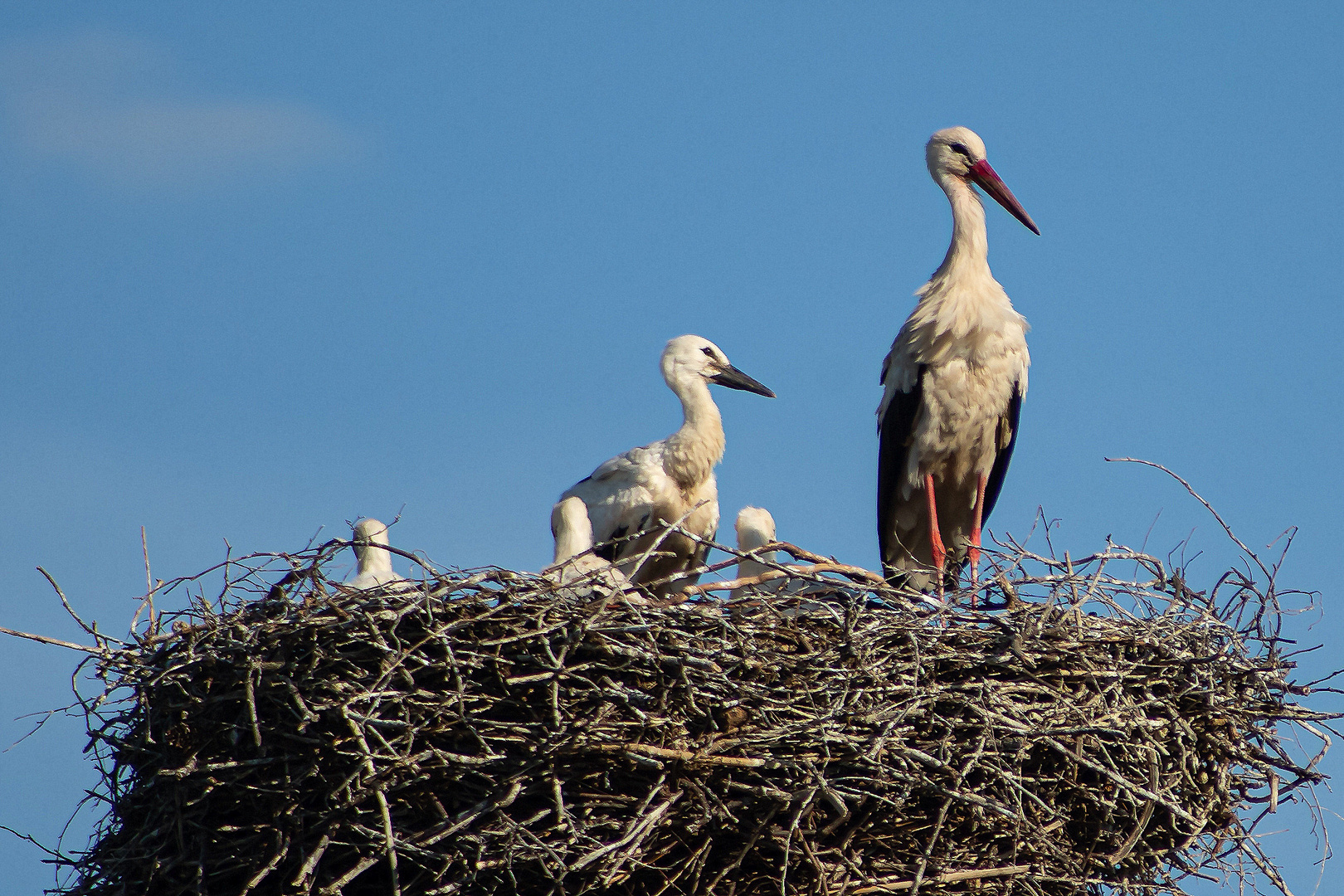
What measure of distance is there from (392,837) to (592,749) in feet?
1.66

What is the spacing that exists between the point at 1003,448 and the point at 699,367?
150cm

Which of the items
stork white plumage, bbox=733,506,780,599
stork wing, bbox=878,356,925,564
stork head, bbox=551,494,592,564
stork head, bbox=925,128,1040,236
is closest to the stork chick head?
stork head, bbox=925,128,1040,236

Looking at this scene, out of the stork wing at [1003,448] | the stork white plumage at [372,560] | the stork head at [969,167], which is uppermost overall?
the stork head at [969,167]

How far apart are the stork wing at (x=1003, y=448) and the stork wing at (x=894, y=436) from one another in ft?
1.15

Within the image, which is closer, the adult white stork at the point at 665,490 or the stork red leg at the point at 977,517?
the stork red leg at the point at 977,517

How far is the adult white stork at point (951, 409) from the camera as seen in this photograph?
657 centimetres

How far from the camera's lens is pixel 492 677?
13.6ft

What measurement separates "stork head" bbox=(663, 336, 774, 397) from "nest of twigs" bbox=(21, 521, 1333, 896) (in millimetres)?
3079

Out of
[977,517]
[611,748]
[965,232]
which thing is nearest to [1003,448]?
[977,517]

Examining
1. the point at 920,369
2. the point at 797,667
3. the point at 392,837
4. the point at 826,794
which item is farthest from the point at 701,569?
the point at 920,369

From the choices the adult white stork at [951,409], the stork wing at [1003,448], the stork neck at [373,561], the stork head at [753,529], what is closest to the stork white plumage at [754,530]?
the stork head at [753,529]

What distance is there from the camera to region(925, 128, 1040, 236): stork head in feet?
23.2

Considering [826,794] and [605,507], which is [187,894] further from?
[605,507]

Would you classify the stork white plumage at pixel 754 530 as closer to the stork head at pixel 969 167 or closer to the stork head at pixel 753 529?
the stork head at pixel 753 529
